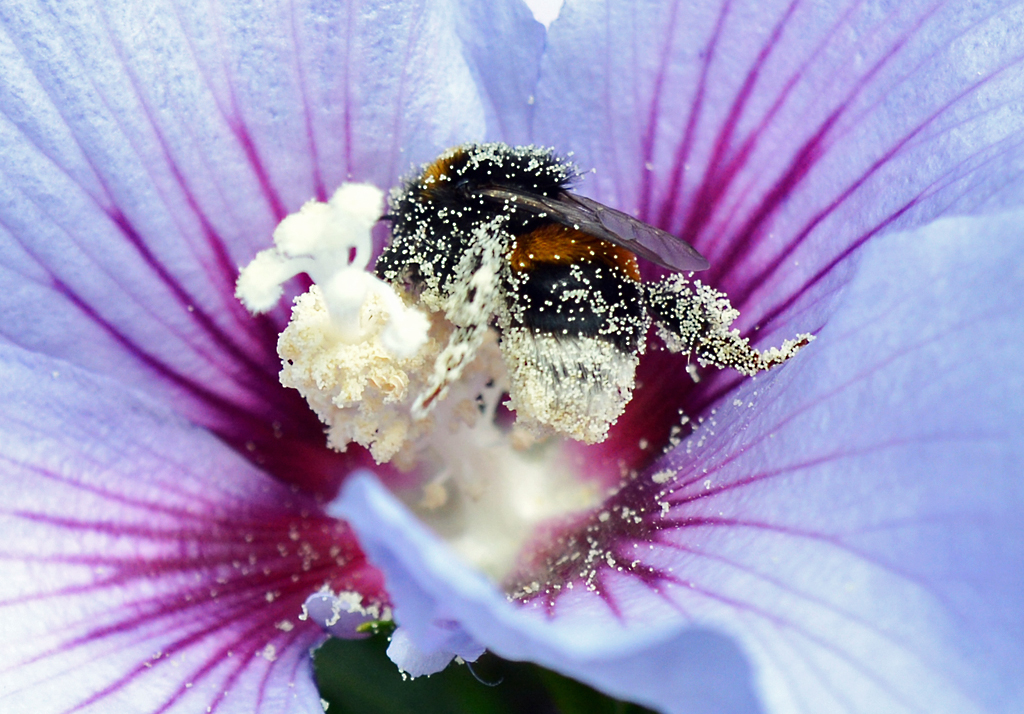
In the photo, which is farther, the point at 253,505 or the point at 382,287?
the point at 253,505

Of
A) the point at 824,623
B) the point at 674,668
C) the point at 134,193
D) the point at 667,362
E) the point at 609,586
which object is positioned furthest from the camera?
the point at 667,362

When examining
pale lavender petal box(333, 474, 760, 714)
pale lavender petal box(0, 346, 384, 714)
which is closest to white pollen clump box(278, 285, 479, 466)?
pale lavender petal box(0, 346, 384, 714)

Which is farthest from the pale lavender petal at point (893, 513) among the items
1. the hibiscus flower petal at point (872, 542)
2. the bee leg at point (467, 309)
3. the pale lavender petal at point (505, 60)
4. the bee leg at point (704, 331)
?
the pale lavender petal at point (505, 60)

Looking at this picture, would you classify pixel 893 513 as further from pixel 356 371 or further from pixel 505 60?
pixel 505 60

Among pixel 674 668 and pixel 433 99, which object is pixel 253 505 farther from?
pixel 674 668

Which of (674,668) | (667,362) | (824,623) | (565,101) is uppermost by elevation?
(565,101)

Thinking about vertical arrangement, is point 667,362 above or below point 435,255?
above

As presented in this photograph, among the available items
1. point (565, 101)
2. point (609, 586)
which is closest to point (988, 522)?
point (609, 586)

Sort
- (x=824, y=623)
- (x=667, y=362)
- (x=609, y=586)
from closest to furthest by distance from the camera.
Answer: (x=824, y=623), (x=609, y=586), (x=667, y=362)

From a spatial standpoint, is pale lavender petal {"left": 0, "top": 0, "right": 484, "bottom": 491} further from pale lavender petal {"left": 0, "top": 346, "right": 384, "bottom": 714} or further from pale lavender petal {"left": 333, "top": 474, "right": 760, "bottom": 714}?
pale lavender petal {"left": 333, "top": 474, "right": 760, "bottom": 714}
